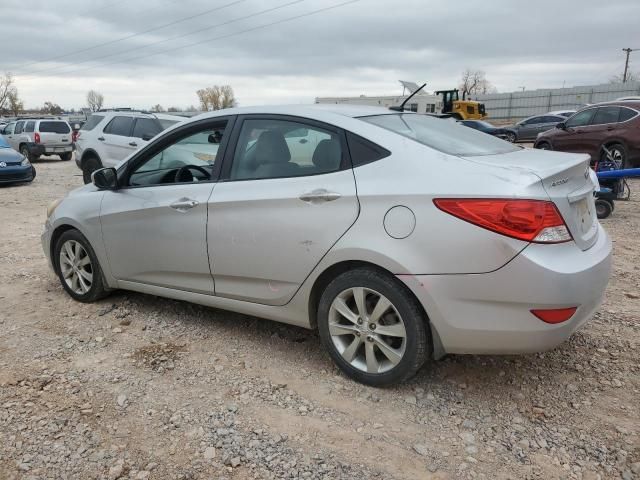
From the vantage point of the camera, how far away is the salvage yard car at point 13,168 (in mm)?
13203

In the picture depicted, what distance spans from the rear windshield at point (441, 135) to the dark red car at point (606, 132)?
890 cm

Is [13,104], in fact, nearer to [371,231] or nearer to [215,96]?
[215,96]

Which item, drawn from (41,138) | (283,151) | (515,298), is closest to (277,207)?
(283,151)

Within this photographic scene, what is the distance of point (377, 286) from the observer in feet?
9.39

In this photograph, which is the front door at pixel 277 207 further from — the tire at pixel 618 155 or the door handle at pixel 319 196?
the tire at pixel 618 155

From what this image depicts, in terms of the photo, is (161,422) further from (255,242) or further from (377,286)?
(377,286)

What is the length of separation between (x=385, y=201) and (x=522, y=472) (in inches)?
56.3

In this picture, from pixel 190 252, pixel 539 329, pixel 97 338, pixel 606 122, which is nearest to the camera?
pixel 539 329

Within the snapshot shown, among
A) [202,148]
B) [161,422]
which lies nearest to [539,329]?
[161,422]

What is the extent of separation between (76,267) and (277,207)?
7.62 feet

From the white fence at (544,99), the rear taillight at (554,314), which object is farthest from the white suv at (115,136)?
the white fence at (544,99)

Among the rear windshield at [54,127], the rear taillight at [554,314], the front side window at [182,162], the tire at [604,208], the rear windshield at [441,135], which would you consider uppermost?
the rear windshield at [441,135]

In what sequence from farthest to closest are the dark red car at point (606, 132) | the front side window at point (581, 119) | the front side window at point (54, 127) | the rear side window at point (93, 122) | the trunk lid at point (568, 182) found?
the front side window at point (54, 127)
the rear side window at point (93, 122)
the front side window at point (581, 119)
the dark red car at point (606, 132)
the trunk lid at point (568, 182)

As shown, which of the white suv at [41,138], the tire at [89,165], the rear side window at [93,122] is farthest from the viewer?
the white suv at [41,138]
